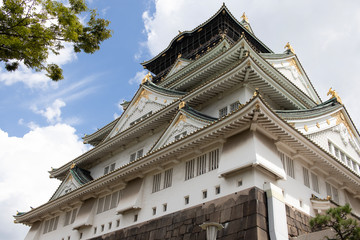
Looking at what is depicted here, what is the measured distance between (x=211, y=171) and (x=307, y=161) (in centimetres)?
495

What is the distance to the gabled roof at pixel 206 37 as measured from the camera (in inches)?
1288

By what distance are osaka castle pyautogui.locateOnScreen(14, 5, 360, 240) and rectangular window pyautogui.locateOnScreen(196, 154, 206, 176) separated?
8 cm

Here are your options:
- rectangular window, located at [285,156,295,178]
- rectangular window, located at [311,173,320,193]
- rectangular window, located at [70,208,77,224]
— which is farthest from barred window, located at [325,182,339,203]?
rectangular window, located at [70,208,77,224]

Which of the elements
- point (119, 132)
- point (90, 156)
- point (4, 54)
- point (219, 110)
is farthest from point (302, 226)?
point (90, 156)

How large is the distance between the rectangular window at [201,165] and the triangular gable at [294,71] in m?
11.3

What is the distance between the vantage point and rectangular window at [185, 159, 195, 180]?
16.5m

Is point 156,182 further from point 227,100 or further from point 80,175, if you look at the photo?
point 80,175

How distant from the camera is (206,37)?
33.2 meters

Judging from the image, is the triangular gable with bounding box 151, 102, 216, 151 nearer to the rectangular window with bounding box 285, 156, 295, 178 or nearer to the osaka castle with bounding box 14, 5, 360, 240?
the osaka castle with bounding box 14, 5, 360, 240

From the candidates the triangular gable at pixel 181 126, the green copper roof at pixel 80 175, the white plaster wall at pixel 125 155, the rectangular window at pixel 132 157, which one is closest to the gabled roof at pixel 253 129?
the triangular gable at pixel 181 126

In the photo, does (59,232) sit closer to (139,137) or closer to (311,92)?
(139,137)

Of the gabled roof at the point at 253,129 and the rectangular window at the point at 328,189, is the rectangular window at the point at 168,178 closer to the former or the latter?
the gabled roof at the point at 253,129

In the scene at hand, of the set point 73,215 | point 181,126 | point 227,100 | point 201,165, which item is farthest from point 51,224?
point 227,100

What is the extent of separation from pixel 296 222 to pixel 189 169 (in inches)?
209
